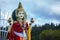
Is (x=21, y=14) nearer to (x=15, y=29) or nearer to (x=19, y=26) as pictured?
(x=19, y=26)

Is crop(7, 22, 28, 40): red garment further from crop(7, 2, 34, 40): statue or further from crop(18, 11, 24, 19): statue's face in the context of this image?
crop(18, 11, 24, 19): statue's face

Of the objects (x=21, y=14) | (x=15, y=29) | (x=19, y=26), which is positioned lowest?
(x=15, y=29)

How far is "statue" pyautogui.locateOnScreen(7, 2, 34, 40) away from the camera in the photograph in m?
25.1

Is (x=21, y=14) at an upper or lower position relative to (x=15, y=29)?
upper

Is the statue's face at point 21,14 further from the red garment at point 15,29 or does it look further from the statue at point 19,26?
the red garment at point 15,29

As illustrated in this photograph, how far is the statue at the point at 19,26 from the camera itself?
2508 centimetres

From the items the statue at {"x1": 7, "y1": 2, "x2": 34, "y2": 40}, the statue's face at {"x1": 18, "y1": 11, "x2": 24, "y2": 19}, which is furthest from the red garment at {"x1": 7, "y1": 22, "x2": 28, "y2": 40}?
the statue's face at {"x1": 18, "y1": 11, "x2": 24, "y2": 19}

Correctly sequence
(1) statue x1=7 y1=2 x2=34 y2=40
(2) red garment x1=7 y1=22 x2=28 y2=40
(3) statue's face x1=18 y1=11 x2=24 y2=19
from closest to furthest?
(3) statue's face x1=18 y1=11 x2=24 y2=19 < (1) statue x1=7 y1=2 x2=34 y2=40 < (2) red garment x1=7 y1=22 x2=28 y2=40

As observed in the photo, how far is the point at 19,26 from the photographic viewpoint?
2539 centimetres

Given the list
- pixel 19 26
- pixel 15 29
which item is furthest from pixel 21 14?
pixel 15 29

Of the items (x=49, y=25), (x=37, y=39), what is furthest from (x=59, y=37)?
(x=49, y=25)

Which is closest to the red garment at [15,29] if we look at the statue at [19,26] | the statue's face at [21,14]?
the statue at [19,26]

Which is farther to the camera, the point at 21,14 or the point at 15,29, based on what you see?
the point at 15,29

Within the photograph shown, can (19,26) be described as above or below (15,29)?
above
